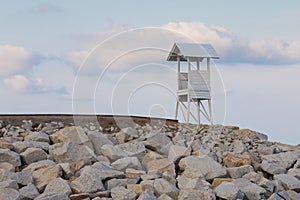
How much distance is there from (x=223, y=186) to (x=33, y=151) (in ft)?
7.43

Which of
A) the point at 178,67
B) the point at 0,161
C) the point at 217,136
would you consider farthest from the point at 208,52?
the point at 0,161

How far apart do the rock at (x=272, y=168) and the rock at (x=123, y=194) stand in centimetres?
226

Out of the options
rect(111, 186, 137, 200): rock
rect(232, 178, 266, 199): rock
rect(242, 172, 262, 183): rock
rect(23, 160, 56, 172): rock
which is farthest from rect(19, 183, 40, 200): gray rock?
rect(242, 172, 262, 183): rock

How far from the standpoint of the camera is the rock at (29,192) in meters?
4.99

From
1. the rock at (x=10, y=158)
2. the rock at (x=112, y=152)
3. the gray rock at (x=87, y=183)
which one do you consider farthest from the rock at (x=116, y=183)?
the rock at (x=10, y=158)

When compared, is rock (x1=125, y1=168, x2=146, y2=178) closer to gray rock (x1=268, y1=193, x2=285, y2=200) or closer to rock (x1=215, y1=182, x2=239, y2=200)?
rock (x1=215, y1=182, x2=239, y2=200)

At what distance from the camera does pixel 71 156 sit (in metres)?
5.88

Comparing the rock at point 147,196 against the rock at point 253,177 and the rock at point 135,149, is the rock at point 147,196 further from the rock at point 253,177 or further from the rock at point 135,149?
the rock at point 253,177

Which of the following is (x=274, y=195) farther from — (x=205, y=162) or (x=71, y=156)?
(x=71, y=156)

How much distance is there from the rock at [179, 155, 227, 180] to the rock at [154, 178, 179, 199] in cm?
61

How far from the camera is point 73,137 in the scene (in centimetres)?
638

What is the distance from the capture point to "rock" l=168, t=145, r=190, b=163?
6.18 metres

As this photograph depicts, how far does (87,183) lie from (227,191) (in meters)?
1.53

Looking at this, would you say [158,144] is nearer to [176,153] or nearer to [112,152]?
[176,153]
